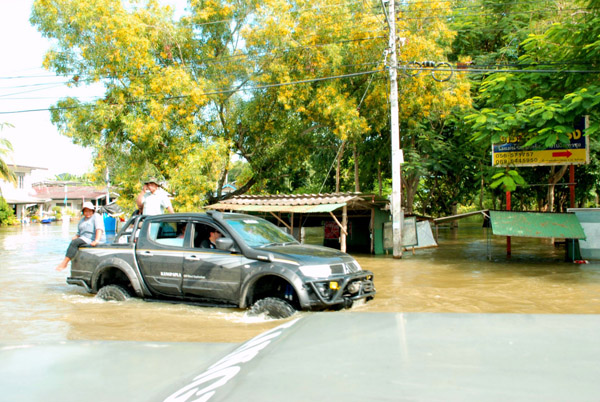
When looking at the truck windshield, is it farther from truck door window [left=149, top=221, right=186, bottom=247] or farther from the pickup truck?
truck door window [left=149, top=221, right=186, bottom=247]

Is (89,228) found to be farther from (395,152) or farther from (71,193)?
(71,193)

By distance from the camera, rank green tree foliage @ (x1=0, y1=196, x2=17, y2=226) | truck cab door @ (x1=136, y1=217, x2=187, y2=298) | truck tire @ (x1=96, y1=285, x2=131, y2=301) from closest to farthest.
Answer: truck cab door @ (x1=136, y1=217, x2=187, y2=298) → truck tire @ (x1=96, y1=285, x2=131, y2=301) → green tree foliage @ (x1=0, y1=196, x2=17, y2=226)

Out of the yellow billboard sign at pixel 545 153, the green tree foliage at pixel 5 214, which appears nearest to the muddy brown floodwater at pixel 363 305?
the yellow billboard sign at pixel 545 153

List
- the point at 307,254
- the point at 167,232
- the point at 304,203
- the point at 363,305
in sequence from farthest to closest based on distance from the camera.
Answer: the point at 304,203 < the point at 167,232 < the point at 363,305 < the point at 307,254

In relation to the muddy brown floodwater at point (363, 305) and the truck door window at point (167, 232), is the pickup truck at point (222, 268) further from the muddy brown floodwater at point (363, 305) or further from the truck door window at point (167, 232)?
the muddy brown floodwater at point (363, 305)

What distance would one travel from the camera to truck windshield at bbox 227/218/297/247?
7559 mm

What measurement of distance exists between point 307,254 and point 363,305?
1.32 metres

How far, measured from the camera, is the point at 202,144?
19.1m

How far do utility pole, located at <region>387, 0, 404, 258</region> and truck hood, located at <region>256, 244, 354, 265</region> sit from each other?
8.83m

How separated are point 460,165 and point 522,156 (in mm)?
5947

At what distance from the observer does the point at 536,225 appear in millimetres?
13820

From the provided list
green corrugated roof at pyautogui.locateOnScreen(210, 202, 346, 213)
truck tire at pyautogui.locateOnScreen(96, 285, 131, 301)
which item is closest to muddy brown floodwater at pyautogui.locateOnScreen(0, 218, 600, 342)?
truck tire at pyautogui.locateOnScreen(96, 285, 131, 301)

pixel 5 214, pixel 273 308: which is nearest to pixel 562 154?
pixel 273 308

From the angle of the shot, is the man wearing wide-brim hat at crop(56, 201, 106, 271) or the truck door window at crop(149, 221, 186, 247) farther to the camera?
the man wearing wide-brim hat at crop(56, 201, 106, 271)
